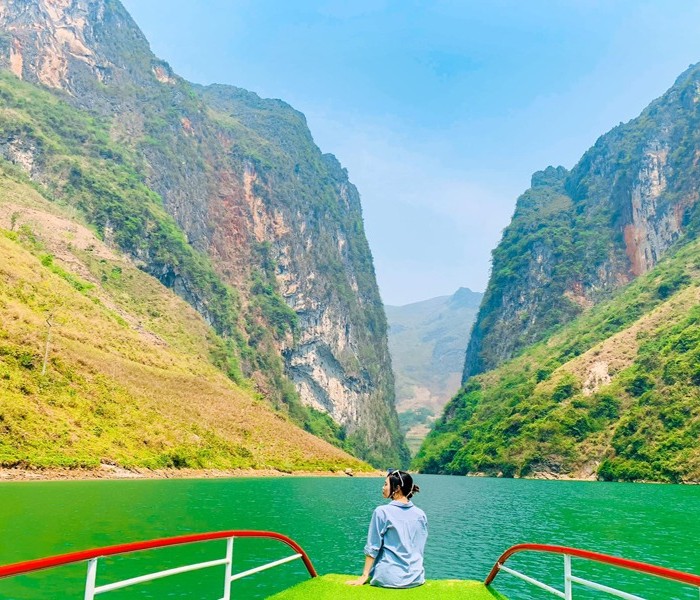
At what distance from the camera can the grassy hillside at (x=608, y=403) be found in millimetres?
87500

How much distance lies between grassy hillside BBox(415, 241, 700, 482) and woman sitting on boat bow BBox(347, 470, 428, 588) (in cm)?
8742

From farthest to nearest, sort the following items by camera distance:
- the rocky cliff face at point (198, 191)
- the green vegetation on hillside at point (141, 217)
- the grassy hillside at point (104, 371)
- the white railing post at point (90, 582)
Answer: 1. the rocky cliff face at point (198, 191)
2. the green vegetation on hillside at point (141, 217)
3. the grassy hillside at point (104, 371)
4. the white railing post at point (90, 582)

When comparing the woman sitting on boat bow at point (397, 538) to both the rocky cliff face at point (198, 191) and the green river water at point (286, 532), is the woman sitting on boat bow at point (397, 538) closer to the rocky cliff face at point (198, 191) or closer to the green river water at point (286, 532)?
the green river water at point (286, 532)

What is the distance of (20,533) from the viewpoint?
65.5 ft

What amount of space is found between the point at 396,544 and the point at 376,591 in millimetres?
623

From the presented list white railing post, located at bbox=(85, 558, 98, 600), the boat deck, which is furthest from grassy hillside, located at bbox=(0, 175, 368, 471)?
white railing post, located at bbox=(85, 558, 98, 600)

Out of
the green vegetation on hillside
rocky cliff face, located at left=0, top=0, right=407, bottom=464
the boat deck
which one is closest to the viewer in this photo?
the boat deck

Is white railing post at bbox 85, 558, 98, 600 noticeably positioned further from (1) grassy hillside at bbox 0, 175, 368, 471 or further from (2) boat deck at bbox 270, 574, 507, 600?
(1) grassy hillside at bbox 0, 175, 368, 471

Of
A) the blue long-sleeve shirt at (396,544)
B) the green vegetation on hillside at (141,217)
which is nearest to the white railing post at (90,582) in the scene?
the blue long-sleeve shirt at (396,544)

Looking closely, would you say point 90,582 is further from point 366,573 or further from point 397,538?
point 366,573

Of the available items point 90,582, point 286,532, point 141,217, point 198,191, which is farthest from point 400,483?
point 198,191

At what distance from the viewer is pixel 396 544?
700 cm

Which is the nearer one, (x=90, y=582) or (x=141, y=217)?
(x=90, y=582)

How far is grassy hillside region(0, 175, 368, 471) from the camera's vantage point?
2018 inches
